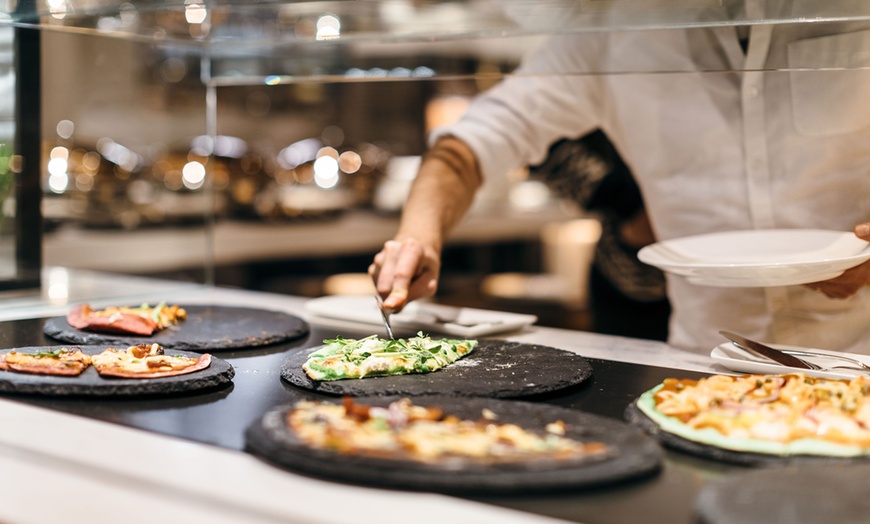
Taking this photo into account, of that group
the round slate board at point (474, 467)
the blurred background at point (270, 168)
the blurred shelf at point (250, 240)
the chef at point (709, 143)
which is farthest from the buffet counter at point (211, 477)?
the blurred shelf at point (250, 240)

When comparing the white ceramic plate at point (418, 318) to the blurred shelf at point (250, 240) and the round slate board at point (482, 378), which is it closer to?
the round slate board at point (482, 378)

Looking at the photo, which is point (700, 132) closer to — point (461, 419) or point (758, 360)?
point (758, 360)

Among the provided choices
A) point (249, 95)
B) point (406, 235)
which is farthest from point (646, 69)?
point (249, 95)

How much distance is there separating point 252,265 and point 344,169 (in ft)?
3.08

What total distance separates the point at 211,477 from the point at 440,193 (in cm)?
110

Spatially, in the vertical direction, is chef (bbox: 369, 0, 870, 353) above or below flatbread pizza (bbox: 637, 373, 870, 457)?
above

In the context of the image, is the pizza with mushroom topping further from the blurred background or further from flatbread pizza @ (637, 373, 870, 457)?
the blurred background

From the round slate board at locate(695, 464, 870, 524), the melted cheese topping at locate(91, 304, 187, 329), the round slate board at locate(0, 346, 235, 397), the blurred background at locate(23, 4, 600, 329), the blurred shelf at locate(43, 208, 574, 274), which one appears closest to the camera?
the round slate board at locate(695, 464, 870, 524)

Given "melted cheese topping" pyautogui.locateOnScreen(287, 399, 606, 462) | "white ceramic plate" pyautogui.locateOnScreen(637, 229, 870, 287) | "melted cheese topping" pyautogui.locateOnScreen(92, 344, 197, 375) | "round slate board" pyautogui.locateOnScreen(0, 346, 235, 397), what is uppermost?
"white ceramic plate" pyautogui.locateOnScreen(637, 229, 870, 287)

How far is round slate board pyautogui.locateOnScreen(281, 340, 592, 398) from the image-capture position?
3.66 ft

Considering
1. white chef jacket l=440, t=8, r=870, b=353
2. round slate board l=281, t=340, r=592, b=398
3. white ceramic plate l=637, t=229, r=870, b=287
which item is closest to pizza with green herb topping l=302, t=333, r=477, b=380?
round slate board l=281, t=340, r=592, b=398

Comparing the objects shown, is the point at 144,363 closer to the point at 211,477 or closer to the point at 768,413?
the point at 211,477

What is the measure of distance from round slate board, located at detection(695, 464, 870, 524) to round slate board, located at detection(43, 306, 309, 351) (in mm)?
835

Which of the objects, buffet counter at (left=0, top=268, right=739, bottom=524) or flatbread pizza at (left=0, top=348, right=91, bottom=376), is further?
flatbread pizza at (left=0, top=348, right=91, bottom=376)
